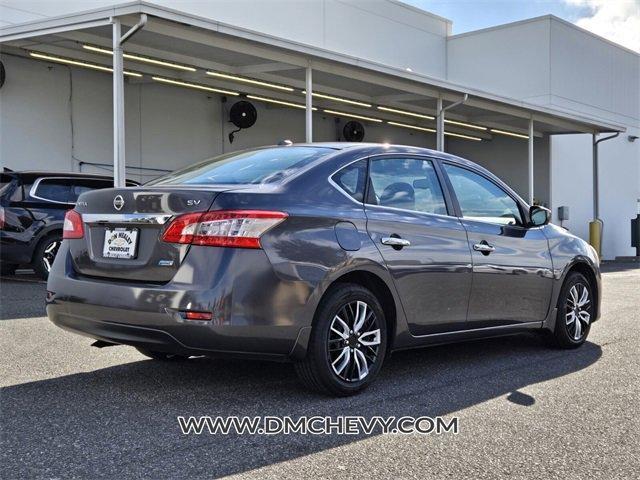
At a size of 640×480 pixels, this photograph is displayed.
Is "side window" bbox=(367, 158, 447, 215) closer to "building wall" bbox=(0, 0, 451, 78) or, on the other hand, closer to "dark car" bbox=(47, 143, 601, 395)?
"dark car" bbox=(47, 143, 601, 395)

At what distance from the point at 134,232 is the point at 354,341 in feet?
4.70

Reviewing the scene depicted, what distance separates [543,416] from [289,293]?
161cm

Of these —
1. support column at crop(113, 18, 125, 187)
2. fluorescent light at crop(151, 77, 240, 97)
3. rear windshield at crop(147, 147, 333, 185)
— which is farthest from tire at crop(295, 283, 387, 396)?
fluorescent light at crop(151, 77, 240, 97)

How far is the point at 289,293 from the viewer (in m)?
3.99

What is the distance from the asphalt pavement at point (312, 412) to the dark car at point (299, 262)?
32 cm

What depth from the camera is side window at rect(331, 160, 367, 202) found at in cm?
451

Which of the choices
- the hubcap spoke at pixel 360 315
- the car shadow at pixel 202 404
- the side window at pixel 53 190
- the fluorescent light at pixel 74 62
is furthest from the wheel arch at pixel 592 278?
the fluorescent light at pixel 74 62

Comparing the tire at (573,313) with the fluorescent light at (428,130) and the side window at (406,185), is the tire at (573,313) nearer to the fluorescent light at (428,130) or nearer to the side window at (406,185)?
the side window at (406,185)

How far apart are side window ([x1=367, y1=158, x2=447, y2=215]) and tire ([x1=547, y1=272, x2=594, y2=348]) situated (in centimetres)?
168

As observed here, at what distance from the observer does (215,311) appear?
3807mm

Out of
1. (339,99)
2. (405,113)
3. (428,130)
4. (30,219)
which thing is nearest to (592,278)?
(30,219)

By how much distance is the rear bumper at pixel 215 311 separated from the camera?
382 centimetres

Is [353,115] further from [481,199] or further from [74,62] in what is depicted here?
[481,199]

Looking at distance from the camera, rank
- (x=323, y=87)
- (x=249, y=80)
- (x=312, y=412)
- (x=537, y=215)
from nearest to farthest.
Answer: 1. (x=312, y=412)
2. (x=537, y=215)
3. (x=249, y=80)
4. (x=323, y=87)
